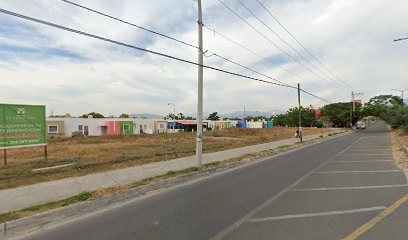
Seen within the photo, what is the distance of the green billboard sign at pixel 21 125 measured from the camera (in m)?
12.9

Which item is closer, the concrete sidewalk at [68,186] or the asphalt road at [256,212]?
the asphalt road at [256,212]

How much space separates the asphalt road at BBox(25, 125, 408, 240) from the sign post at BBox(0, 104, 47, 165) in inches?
331

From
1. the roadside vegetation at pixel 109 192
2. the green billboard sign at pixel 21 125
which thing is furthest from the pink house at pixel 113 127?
the roadside vegetation at pixel 109 192

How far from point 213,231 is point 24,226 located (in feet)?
13.0

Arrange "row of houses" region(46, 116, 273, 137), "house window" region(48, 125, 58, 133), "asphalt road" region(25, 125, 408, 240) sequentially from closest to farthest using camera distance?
"asphalt road" region(25, 125, 408, 240) < "house window" region(48, 125, 58, 133) < "row of houses" region(46, 116, 273, 137)

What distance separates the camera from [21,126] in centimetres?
1362

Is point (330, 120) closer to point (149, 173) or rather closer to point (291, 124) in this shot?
point (291, 124)

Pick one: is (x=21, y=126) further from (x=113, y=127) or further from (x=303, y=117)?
(x=303, y=117)

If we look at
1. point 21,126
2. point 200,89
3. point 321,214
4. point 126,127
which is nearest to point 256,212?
point 321,214

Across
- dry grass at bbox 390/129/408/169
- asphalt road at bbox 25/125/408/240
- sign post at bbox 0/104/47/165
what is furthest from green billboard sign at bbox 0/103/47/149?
dry grass at bbox 390/129/408/169

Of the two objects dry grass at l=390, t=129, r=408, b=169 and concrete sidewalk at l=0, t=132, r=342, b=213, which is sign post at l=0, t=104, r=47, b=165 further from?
dry grass at l=390, t=129, r=408, b=169

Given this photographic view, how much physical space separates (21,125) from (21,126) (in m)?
0.05

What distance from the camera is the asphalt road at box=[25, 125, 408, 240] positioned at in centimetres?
552

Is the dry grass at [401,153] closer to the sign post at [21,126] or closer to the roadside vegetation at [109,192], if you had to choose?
the roadside vegetation at [109,192]
